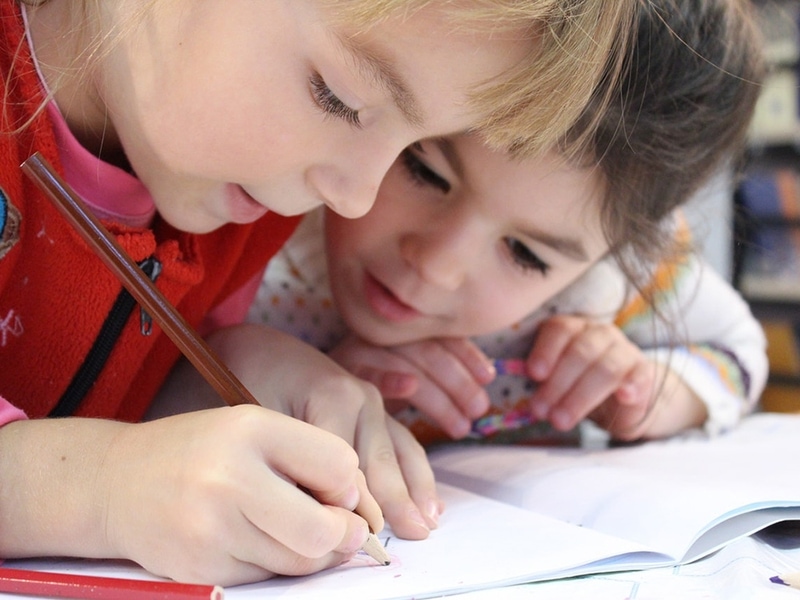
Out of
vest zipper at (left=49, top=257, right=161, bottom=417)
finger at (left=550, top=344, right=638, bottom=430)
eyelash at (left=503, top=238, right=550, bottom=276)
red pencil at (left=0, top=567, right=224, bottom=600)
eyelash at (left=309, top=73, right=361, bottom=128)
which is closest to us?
red pencil at (left=0, top=567, right=224, bottom=600)

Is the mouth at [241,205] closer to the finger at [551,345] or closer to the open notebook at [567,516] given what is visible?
the open notebook at [567,516]

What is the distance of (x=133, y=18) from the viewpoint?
0.47 meters

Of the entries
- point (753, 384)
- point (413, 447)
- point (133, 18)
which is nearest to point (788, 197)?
point (753, 384)

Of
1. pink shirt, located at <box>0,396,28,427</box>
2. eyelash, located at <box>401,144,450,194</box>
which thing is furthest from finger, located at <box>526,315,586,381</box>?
pink shirt, located at <box>0,396,28,427</box>

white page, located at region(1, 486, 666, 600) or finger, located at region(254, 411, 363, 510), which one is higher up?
finger, located at region(254, 411, 363, 510)

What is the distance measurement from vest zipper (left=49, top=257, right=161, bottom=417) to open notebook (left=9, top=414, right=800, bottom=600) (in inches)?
6.6

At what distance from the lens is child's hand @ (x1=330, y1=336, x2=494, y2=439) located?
0.75 metres

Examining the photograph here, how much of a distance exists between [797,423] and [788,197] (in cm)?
110

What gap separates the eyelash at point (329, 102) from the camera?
460 mm

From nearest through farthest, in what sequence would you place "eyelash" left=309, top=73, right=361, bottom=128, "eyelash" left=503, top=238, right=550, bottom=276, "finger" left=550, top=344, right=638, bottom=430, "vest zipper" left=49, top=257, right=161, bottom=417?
"eyelash" left=309, top=73, right=361, bottom=128 → "vest zipper" left=49, top=257, right=161, bottom=417 → "eyelash" left=503, top=238, right=550, bottom=276 → "finger" left=550, top=344, right=638, bottom=430

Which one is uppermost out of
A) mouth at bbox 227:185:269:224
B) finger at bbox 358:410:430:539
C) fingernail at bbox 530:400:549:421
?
mouth at bbox 227:185:269:224

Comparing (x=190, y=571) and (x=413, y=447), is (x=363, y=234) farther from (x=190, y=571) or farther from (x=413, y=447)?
(x=190, y=571)

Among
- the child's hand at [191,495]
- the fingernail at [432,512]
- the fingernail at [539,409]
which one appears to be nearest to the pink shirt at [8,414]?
the child's hand at [191,495]

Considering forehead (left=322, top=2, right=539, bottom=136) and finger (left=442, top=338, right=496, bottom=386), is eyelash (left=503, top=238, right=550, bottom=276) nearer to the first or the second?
finger (left=442, top=338, right=496, bottom=386)
